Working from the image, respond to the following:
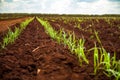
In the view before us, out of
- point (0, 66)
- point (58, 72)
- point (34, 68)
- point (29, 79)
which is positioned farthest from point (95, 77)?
point (0, 66)

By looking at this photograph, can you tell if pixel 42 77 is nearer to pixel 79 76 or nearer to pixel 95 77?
pixel 79 76

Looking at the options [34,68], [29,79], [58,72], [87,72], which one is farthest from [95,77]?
[34,68]

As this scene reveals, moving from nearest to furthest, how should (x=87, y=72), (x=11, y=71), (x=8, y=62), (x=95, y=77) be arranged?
(x=95, y=77) < (x=87, y=72) < (x=11, y=71) < (x=8, y=62)

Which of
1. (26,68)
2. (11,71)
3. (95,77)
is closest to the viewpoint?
(95,77)

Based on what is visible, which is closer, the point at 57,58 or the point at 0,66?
the point at 0,66

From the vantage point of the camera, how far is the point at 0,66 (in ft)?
9.73

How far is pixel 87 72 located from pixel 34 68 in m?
0.81

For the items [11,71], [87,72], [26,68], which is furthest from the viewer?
[26,68]

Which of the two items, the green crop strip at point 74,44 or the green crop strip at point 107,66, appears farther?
the green crop strip at point 74,44

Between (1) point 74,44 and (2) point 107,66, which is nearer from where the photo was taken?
(2) point 107,66

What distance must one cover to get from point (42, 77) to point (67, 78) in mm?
291

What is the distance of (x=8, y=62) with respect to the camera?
318cm

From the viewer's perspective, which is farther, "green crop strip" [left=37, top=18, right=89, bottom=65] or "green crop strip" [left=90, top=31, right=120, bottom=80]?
"green crop strip" [left=37, top=18, right=89, bottom=65]

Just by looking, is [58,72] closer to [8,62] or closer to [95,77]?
[95,77]
